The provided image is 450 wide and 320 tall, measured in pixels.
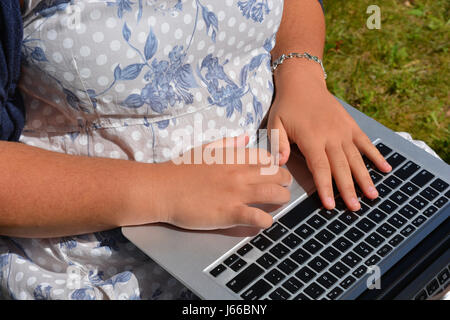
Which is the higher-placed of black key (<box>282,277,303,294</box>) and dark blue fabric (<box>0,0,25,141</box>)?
dark blue fabric (<box>0,0,25,141</box>)

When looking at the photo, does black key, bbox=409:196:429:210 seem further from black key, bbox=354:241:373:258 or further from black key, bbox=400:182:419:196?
black key, bbox=354:241:373:258

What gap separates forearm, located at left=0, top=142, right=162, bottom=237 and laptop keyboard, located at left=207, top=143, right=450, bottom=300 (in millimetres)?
204

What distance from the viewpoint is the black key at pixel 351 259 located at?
38.2 inches

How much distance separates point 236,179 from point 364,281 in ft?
1.00

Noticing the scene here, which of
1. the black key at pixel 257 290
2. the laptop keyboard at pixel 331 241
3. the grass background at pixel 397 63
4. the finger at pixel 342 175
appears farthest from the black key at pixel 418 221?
the grass background at pixel 397 63

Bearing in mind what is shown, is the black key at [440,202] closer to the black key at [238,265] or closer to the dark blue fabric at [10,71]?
the black key at [238,265]

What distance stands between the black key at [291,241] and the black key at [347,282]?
0.11 metres

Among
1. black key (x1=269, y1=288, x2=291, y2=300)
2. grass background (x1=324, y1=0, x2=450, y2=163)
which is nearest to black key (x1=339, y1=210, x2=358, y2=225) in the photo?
black key (x1=269, y1=288, x2=291, y2=300)

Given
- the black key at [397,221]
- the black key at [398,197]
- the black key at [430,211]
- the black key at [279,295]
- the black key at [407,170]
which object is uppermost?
the black key at [407,170]

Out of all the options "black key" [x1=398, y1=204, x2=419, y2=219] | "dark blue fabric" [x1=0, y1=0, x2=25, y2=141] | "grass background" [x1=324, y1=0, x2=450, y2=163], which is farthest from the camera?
"grass background" [x1=324, y1=0, x2=450, y2=163]

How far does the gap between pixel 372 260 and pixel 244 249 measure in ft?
0.80

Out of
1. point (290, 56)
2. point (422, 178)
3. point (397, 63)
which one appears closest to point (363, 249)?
point (422, 178)

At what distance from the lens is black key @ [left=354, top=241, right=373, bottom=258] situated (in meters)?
0.98

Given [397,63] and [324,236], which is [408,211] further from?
[397,63]
